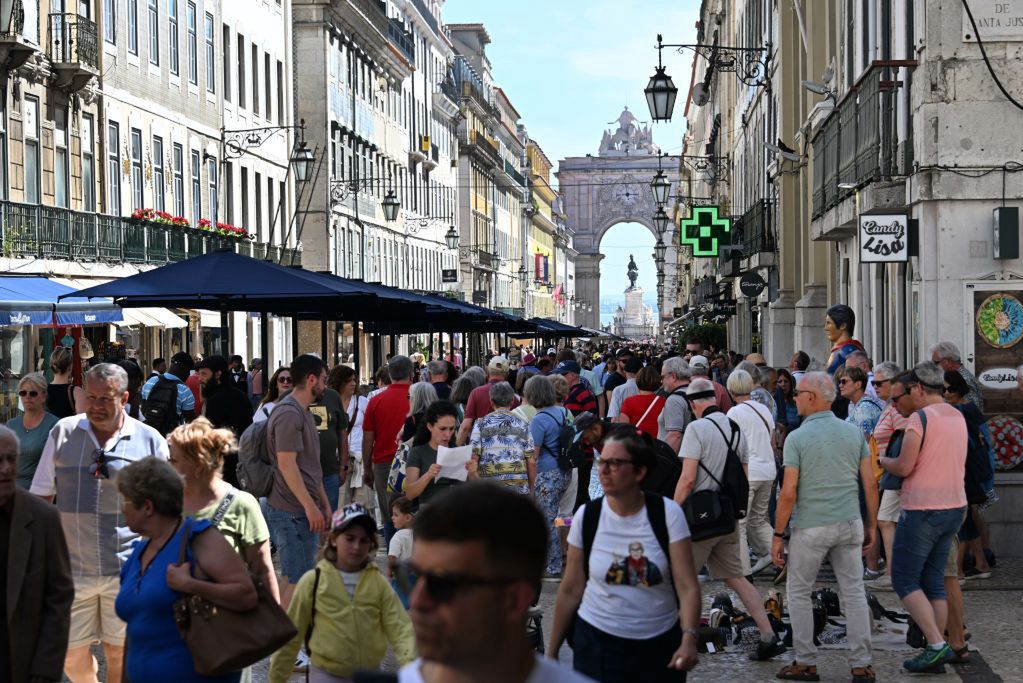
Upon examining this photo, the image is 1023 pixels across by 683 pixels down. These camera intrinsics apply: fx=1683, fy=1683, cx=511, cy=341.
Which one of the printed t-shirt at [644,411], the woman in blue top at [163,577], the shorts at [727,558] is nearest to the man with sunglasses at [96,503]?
the woman in blue top at [163,577]

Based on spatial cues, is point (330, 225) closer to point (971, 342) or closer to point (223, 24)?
point (223, 24)

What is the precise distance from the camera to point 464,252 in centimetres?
8431

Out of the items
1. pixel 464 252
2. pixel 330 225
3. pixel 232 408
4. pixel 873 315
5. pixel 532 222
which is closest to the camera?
pixel 232 408

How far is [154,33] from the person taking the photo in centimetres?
3388

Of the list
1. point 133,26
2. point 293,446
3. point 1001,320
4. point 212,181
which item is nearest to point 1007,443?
point 1001,320

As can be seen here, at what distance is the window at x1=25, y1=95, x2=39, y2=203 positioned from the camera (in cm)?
2698

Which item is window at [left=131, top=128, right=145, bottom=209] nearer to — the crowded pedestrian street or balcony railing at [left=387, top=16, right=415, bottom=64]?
the crowded pedestrian street

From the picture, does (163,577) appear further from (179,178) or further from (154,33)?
(179,178)

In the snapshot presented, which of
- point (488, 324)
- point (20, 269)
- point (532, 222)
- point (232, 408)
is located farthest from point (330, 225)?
point (532, 222)

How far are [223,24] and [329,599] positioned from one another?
3506 cm

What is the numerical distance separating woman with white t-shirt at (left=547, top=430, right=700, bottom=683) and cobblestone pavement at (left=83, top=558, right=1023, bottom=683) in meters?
2.95

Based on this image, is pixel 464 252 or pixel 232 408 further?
pixel 464 252

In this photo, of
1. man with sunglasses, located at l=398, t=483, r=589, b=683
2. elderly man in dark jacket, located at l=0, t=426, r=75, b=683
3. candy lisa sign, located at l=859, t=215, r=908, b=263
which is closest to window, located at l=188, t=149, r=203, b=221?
candy lisa sign, located at l=859, t=215, r=908, b=263

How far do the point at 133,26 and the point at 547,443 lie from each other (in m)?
21.9
